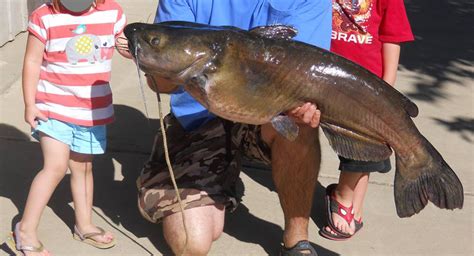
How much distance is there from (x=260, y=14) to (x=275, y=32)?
0.64m

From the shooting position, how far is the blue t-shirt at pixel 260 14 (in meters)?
3.69

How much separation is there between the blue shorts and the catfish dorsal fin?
992mm

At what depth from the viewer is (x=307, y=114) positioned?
3.21 meters

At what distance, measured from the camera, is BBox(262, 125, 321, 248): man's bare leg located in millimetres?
3639

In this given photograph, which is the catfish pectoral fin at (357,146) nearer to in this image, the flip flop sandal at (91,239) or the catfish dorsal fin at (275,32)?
the catfish dorsal fin at (275,32)

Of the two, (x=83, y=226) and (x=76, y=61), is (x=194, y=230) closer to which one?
(x=83, y=226)

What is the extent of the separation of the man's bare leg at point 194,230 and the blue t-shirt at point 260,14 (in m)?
0.54

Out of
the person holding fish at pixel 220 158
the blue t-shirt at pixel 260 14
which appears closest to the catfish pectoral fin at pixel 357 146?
the person holding fish at pixel 220 158

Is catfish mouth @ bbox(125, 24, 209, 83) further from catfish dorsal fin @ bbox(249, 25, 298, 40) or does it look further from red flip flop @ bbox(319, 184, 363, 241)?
red flip flop @ bbox(319, 184, 363, 241)

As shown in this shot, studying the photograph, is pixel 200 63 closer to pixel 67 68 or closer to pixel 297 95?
pixel 297 95

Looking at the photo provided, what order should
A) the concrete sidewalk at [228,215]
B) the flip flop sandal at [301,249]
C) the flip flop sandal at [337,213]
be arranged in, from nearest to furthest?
the flip flop sandal at [301,249]
the concrete sidewalk at [228,215]
the flip flop sandal at [337,213]

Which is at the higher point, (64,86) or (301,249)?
(64,86)

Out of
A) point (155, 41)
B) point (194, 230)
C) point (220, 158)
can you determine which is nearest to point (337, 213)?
point (220, 158)

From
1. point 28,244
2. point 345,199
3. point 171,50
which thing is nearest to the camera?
point 171,50
